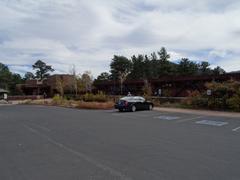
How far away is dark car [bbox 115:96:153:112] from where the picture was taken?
2342cm

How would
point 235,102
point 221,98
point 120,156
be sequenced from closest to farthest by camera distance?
point 120,156, point 235,102, point 221,98

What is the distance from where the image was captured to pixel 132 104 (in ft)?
77.9

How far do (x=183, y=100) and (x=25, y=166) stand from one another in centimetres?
2232

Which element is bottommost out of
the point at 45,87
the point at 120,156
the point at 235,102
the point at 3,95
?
the point at 120,156

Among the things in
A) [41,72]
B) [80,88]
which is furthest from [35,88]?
[41,72]

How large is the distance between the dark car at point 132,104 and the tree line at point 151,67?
1836 inches

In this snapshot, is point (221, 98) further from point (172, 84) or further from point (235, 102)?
point (172, 84)

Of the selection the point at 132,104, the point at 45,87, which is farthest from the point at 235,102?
the point at 45,87

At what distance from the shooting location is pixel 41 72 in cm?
10919

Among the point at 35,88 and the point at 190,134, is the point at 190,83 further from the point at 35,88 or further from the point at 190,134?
the point at 35,88

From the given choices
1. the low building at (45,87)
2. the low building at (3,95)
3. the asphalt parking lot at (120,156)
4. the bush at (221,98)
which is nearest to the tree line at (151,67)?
the low building at (45,87)

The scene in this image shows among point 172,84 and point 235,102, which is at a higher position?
point 172,84

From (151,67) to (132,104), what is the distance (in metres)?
54.8

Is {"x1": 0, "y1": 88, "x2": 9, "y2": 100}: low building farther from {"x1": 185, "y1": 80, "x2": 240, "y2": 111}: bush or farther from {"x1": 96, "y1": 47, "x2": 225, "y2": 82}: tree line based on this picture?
{"x1": 185, "y1": 80, "x2": 240, "y2": 111}: bush
